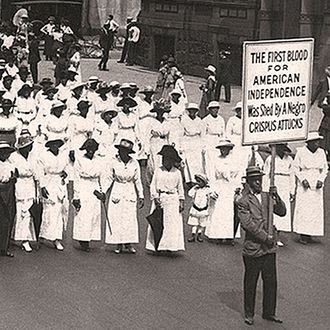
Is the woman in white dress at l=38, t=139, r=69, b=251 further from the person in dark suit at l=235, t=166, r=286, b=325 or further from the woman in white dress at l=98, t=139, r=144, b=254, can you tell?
the person in dark suit at l=235, t=166, r=286, b=325

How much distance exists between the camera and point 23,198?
15.1 meters

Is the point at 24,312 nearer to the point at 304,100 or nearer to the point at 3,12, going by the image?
the point at 304,100

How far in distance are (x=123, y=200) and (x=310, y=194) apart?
2.98 metres

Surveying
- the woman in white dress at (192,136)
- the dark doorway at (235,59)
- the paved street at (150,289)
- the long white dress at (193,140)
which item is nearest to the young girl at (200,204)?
the paved street at (150,289)

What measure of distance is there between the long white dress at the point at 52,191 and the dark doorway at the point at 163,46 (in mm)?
21386

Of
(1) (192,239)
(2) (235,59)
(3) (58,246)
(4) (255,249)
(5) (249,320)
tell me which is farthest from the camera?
(2) (235,59)

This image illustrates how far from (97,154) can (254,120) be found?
13.4ft

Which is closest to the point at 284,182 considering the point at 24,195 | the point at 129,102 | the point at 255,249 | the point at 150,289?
the point at 150,289

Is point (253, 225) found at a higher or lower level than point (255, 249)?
higher

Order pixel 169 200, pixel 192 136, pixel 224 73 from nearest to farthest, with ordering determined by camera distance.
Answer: pixel 169 200 → pixel 192 136 → pixel 224 73

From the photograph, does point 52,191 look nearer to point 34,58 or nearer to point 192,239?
point 192,239

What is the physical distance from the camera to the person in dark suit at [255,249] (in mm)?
11891

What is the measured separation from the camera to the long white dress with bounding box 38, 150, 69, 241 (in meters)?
15.2

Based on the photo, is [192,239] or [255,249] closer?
[255,249]
